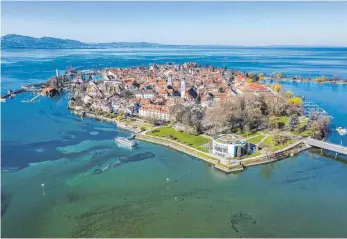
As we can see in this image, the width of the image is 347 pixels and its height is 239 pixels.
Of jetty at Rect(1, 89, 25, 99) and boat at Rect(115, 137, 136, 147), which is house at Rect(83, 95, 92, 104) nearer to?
jetty at Rect(1, 89, 25, 99)

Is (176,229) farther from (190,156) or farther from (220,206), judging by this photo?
(190,156)

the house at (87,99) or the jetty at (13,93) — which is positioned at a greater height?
the house at (87,99)

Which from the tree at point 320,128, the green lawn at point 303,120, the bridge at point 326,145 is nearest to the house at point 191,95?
the green lawn at point 303,120

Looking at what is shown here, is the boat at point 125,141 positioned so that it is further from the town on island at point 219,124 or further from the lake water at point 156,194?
the lake water at point 156,194

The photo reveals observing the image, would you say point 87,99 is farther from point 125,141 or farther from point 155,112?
point 125,141

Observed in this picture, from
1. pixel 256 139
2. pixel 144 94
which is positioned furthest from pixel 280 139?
pixel 144 94

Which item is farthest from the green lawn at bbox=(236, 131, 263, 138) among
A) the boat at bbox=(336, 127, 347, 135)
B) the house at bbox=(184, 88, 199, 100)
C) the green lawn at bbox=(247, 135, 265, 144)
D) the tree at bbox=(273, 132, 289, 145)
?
the house at bbox=(184, 88, 199, 100)
